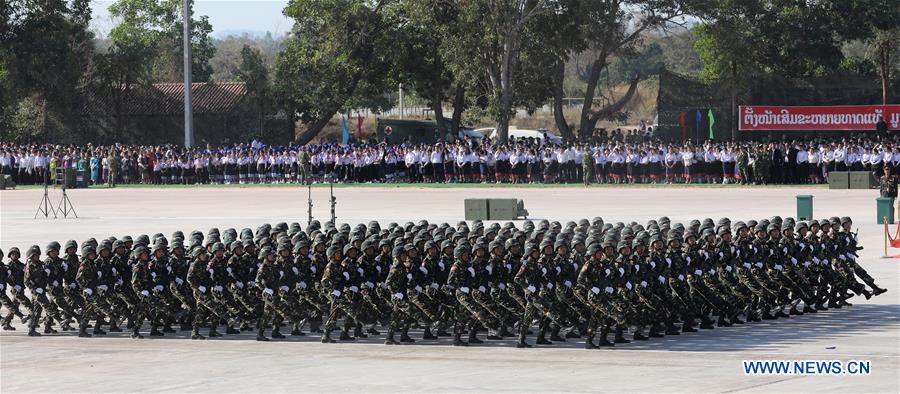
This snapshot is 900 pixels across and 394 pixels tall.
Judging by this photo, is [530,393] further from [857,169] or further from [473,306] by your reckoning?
[857,169]

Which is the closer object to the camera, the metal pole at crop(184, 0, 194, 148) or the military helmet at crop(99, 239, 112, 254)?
the military helmet at crop(99, 239, 112, 254)

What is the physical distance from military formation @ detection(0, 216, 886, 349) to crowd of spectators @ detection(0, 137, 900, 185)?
2387cm

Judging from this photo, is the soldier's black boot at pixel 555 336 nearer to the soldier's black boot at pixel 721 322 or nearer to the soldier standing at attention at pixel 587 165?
the soldier's black boot at pixel 721 322

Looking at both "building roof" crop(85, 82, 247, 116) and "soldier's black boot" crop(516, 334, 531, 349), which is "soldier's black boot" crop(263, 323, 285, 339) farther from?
"building roof" crop(85, 82, 247, 116)

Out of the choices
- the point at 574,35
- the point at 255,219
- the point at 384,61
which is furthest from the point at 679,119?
the point at 255,219

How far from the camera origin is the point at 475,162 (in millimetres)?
47812

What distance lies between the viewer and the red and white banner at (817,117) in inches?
1756

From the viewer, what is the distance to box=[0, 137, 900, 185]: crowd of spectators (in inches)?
1697

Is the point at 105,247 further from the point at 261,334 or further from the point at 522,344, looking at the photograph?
the point at 522,344

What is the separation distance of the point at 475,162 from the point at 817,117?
10.9m

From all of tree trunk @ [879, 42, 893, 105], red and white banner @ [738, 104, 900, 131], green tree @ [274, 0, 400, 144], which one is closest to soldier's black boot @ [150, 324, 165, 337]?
red and white banner @ [738, 104, 900, 131]

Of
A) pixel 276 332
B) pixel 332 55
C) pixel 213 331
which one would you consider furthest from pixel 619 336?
pixel 332 55

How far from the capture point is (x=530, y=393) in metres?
13.1

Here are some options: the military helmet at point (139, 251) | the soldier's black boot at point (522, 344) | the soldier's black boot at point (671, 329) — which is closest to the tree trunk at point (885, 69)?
the soldier's black boot at point (671, 329)
